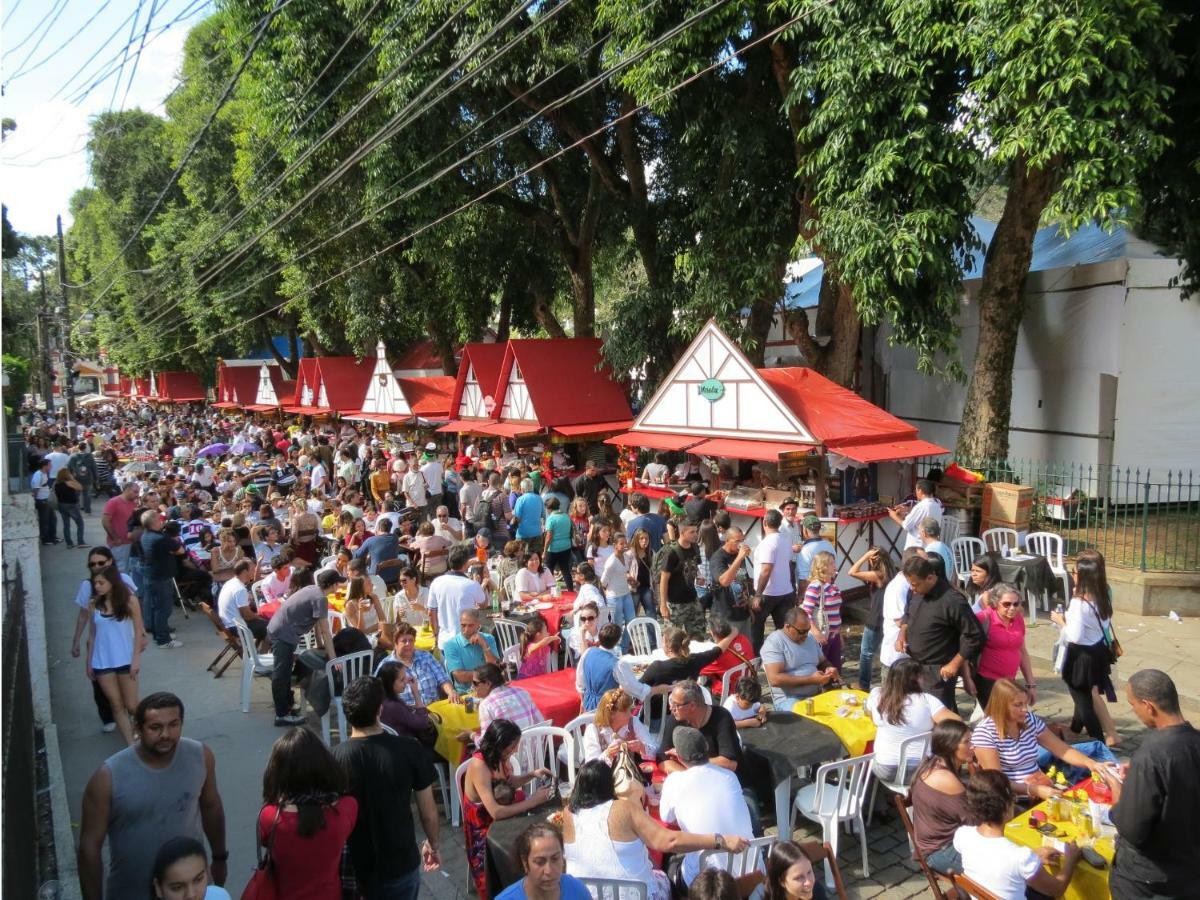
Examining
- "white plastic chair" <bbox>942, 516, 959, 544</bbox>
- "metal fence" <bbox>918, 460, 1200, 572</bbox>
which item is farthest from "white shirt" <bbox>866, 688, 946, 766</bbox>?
"white plastic chair" <bbox>942, 516, 959, 544</bbox>

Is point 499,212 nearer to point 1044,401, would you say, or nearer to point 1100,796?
point 1044,401

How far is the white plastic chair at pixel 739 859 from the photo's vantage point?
414cm

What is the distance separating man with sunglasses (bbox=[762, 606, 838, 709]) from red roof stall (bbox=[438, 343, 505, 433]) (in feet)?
43.3

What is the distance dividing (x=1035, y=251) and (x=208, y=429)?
1201 inches

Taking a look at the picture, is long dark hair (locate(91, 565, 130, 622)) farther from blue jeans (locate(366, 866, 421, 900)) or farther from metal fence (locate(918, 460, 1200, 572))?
metal fence (locate(918, 460, 1200, 572))

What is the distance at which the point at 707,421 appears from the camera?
41.8ft

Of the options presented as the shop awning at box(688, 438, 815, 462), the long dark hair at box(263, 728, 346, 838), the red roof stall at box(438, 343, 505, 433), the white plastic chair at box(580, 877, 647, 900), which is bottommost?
the white plastic chair at box(580, 877, 647, 900)

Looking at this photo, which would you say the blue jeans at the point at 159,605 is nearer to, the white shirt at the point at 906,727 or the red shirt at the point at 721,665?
the red shirt at the point at 721,665

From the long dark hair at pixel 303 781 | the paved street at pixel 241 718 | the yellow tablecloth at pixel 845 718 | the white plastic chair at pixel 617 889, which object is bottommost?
the paved street at pixel 241 718

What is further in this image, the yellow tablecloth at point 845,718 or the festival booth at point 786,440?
the festival booth at point 786,440

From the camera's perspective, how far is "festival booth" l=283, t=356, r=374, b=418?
90.6 ft

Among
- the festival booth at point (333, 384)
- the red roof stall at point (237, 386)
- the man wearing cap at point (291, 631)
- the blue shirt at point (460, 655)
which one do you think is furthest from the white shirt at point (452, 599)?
the red roof stall at point (237, 386)

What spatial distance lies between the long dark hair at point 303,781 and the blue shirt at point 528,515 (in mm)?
8486

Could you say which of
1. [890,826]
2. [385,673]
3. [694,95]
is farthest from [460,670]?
[694,95]
